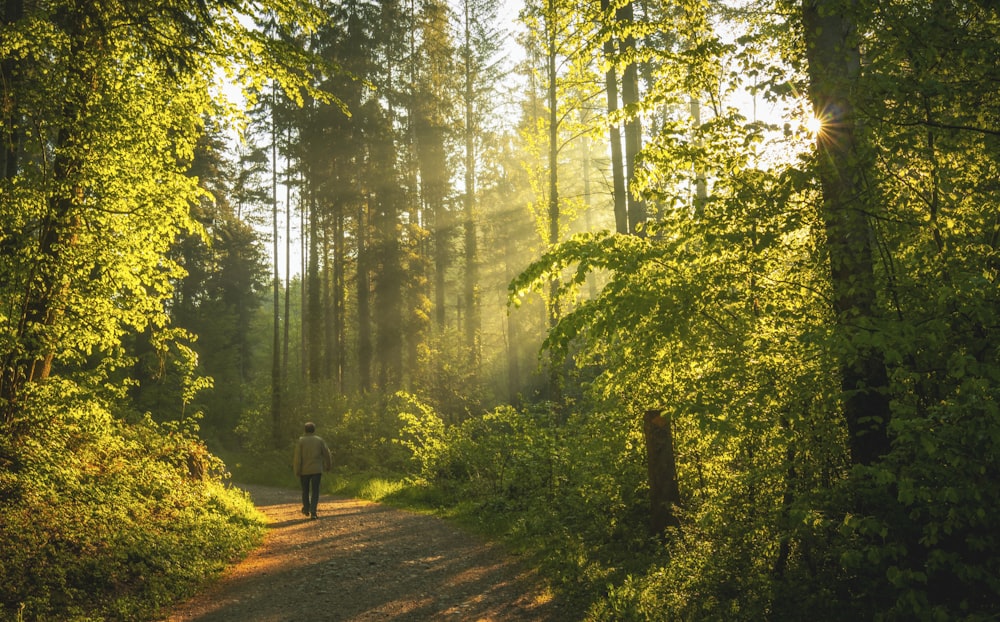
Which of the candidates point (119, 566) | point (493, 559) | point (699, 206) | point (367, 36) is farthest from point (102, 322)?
point (367, 36)

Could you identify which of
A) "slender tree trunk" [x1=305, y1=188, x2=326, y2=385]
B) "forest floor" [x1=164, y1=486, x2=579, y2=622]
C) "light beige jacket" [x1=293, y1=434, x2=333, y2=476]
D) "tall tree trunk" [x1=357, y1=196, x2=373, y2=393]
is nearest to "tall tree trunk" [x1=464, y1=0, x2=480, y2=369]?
"tall tree trunk" [x1=357, y1=196, x2=373, y2=393]

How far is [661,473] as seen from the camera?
8234 mm

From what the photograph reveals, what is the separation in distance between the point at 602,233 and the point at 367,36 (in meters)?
25.0

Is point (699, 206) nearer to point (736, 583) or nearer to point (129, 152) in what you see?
point (736, 583)

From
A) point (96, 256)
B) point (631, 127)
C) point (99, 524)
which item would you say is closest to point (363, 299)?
point (631, 127)

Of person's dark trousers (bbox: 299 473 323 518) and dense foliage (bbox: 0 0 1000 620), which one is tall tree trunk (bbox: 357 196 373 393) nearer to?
dense foliage (bbox: 0 0 1000 620)

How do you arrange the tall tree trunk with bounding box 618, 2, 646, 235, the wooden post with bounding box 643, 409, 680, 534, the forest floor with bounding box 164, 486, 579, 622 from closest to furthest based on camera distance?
the forest floor with bounding box 164, 486, 579, 622, the wooden post with bounding box 643, 409, 680, 534, the tall tree trunk with bounding box 618, 2, 646, 235

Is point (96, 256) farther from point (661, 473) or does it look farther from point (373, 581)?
point (661, 473)

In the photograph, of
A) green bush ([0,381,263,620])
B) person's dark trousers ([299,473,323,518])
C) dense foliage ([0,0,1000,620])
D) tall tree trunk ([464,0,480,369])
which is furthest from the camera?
tall tree trunk ([464,0,480,369])

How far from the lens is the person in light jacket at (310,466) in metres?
12.6

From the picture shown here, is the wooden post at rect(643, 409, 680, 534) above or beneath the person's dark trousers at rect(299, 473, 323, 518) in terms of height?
above

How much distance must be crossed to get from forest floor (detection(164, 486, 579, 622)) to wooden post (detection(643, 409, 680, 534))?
190cm

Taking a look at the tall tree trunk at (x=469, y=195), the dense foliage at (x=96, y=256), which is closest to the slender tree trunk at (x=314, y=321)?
the tall tree trunk at (x=469, y=195)

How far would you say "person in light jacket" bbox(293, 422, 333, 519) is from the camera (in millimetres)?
12570
